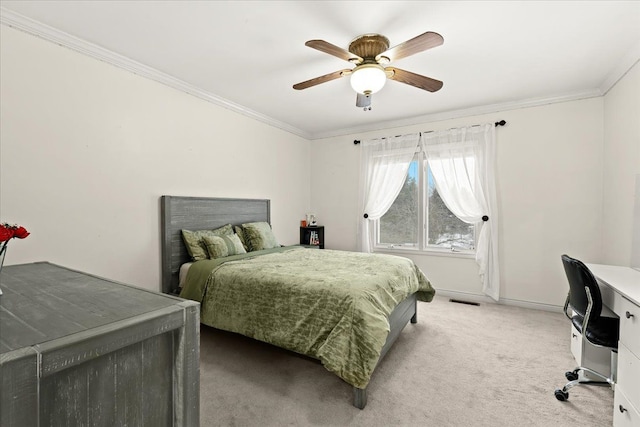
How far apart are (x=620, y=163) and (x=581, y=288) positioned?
72.4 inches

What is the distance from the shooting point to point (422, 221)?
4.42 m

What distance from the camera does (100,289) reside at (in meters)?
1.19

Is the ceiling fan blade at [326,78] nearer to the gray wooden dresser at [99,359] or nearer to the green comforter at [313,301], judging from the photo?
A: the green comforter at [313,301]

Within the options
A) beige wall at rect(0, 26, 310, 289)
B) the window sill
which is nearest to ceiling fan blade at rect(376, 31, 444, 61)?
beige wall at rect(0, 26, 310, 289)

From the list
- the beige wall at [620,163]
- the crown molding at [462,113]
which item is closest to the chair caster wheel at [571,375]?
the beige wall at [620,163]

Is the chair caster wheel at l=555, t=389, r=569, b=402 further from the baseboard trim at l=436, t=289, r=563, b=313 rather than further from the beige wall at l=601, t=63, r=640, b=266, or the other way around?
the baseboard trim at l=436, t=289, r=563, b=313

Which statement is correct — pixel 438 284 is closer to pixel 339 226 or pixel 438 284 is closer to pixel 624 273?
pixel 339 226

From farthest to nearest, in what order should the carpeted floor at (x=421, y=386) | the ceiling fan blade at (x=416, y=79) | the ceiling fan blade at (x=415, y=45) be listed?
the ceiling fan blade at (x=416, y=79)
the ceiling fan blade at (x=415, y=45)
the carpeted floor at (x=421, y=386)

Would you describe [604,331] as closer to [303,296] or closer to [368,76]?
Result: [303,296]

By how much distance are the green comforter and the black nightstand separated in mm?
2017

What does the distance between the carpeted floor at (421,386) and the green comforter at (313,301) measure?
0.27 metres

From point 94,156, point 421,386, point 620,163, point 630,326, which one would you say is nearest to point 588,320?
point 630,326

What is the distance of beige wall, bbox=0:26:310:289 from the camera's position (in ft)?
7.13

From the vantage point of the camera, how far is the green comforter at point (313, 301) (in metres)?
1.88
